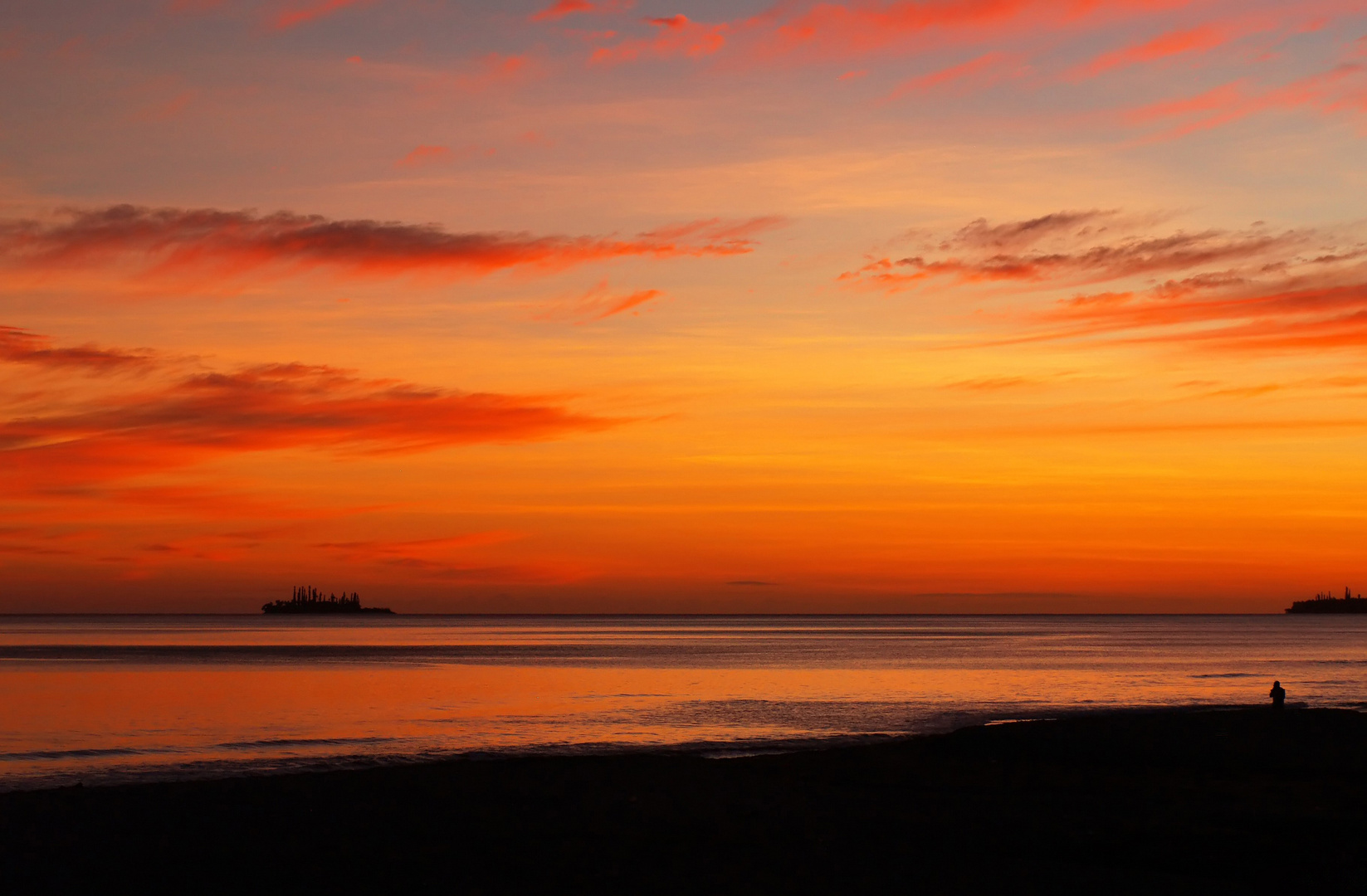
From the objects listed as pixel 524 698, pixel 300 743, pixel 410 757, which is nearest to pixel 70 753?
pixel 300 743

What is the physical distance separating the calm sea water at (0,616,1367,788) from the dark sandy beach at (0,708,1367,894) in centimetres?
1182

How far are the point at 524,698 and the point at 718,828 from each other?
1676 inches

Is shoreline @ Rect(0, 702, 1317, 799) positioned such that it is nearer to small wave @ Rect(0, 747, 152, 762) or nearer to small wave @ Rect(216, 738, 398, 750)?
small wave @ Rect(0, 747, 152, 762)

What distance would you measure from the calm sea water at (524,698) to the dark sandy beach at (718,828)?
38.8 feet

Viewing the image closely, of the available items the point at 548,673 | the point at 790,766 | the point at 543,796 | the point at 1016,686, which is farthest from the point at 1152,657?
the point at 543,796

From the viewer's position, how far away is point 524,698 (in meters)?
61.5

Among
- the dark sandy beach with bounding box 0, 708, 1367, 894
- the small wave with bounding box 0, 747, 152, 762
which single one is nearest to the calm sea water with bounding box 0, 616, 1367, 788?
the small wave with bounding box 0, 747, 152, 762

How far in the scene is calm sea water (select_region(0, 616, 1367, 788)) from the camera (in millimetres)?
39844

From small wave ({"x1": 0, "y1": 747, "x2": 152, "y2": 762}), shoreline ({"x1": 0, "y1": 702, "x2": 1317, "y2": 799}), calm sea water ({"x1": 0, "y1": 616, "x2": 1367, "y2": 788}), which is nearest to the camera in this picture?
shoreline ({"x1": 0, "y1": 702, "x2": 1317, "y2": 799})

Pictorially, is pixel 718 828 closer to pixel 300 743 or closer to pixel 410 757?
pixel 410 757

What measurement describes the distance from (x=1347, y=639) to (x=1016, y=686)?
123948mm

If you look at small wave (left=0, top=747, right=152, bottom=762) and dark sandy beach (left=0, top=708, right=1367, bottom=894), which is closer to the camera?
dark sandy beach (left=0, top=708, right=1367, bottom=894)

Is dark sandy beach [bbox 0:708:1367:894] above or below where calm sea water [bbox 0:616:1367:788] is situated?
above

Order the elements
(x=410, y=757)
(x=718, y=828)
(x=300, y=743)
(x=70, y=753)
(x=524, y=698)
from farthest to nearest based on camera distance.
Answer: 1. (x=524, y=698)
2. (x=300, y=743)
3. (x=70, y=753)
4. (x=410, y=757)
5. (x=718, y=828)
